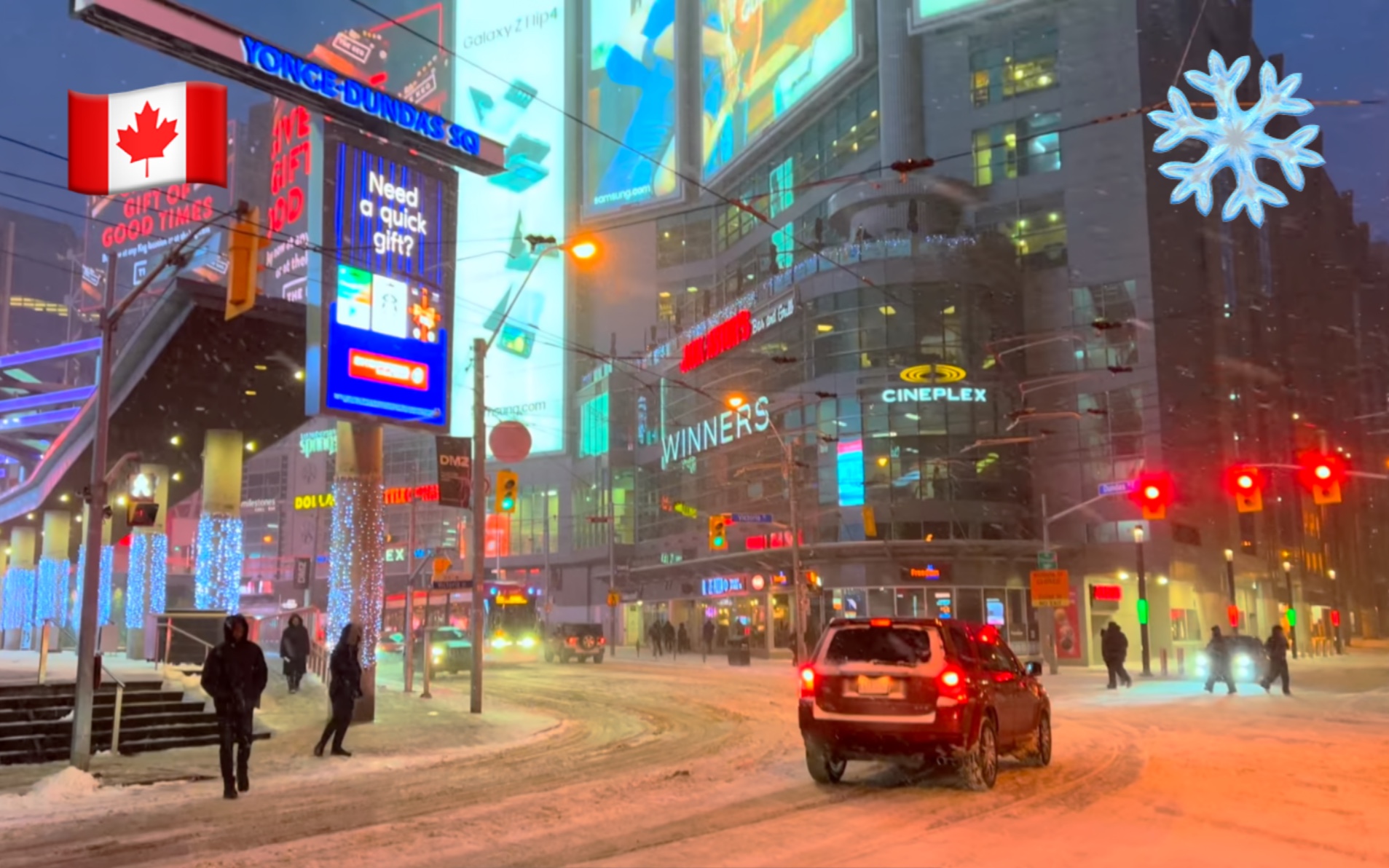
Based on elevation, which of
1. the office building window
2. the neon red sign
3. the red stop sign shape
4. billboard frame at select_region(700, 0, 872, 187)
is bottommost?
the red stop sign shape

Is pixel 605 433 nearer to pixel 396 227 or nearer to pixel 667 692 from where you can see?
pixel 667 692

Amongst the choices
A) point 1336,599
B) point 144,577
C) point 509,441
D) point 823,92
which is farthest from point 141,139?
point 1336,599

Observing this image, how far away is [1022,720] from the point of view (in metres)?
12.1

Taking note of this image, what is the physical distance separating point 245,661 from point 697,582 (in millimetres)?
53385

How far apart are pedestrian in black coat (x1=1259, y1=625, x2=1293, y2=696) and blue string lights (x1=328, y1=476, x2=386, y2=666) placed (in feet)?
67.2

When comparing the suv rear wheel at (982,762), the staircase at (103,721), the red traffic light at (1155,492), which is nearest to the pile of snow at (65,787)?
the staircase at (103,721)

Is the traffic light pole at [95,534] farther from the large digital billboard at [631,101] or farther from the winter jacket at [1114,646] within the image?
the large digital billboard at [631,101]

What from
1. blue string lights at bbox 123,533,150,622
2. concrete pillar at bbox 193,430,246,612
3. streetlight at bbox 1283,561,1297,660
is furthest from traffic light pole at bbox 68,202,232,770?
streetlight at bbox 1283,561,1297,660

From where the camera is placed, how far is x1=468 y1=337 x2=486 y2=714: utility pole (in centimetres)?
2088

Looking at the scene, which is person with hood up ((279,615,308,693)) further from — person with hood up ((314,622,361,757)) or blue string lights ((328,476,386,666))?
person with hood up ((314,622,361,757))

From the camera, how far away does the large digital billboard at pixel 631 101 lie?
334 ft

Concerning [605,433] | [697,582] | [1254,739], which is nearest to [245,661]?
[1254,739]

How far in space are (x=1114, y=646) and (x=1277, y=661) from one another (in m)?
4.05

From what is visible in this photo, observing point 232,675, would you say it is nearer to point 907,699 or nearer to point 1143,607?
point 907,699
